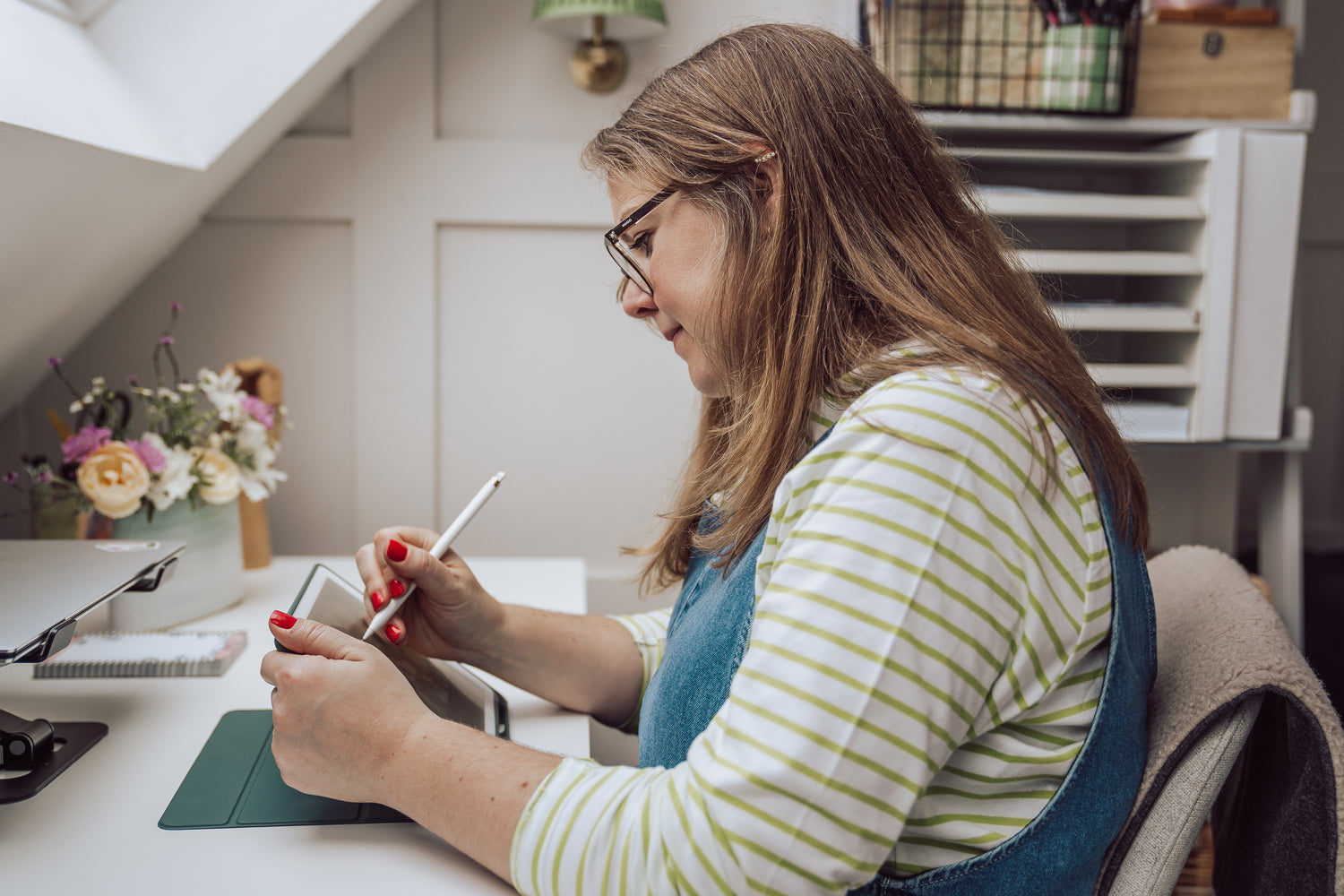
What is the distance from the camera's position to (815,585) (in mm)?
584

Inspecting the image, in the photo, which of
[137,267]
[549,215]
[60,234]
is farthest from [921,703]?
[137,267]

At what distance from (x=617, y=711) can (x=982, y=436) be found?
58cm

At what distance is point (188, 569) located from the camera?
49.6 inches

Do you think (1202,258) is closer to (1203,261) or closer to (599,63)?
(1203,261)

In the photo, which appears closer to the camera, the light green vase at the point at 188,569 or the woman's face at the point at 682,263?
the woman's face at the point at 682,263

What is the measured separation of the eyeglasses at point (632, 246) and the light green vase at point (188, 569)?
71cm

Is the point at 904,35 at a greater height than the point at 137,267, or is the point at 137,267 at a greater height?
the point at 904,35

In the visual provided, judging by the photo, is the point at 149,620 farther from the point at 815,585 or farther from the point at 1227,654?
the point at 1227,654

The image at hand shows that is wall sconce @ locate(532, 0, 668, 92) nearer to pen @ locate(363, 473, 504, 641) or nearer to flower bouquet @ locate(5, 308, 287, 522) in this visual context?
flower bouquet @ locate(5, 308, 287, 522)

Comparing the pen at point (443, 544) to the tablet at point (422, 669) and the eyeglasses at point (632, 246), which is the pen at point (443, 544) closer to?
the tablet at point (422, 669)

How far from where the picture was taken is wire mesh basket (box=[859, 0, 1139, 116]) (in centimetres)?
145

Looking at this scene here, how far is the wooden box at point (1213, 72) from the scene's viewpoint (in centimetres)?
154

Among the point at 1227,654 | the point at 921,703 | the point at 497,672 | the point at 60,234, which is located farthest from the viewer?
the point at 60,234

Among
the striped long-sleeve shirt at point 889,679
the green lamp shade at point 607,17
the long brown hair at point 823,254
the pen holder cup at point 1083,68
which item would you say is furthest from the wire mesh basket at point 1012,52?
the striped long-sleeve shirt at point 889,679
